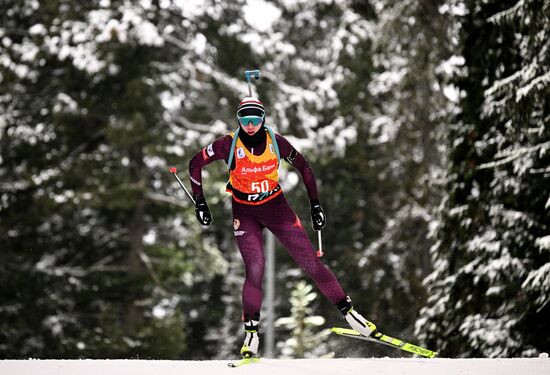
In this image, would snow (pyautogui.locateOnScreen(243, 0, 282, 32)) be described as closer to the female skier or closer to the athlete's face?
the female skier

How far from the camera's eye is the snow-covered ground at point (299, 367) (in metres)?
6.84

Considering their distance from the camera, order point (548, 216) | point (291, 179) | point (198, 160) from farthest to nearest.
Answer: point (291, 179), point (548, 216), point (198, 160)

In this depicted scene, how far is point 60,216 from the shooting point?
23.5 meters

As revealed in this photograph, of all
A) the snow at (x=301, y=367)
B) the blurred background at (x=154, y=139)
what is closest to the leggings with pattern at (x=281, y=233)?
the snow at (x=301, y=367)

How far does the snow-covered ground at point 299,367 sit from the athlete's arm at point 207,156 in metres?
1.51

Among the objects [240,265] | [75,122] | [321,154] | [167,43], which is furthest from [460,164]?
[240,265]

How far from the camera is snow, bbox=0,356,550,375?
6.85 meters

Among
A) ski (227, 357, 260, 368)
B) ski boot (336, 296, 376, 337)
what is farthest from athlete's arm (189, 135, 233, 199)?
ski boot (336, 296, 376, 337)

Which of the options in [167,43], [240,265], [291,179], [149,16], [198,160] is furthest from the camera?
[240,265]

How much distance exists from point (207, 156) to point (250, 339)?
1584 mm

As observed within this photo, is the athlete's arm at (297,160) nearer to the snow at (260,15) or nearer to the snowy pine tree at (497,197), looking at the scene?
the snowy pine tree at (497,197)

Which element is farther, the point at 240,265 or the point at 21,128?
the point at 240,265

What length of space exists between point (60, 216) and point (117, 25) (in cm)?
651

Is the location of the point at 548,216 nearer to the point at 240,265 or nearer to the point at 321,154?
the point at 321,154
